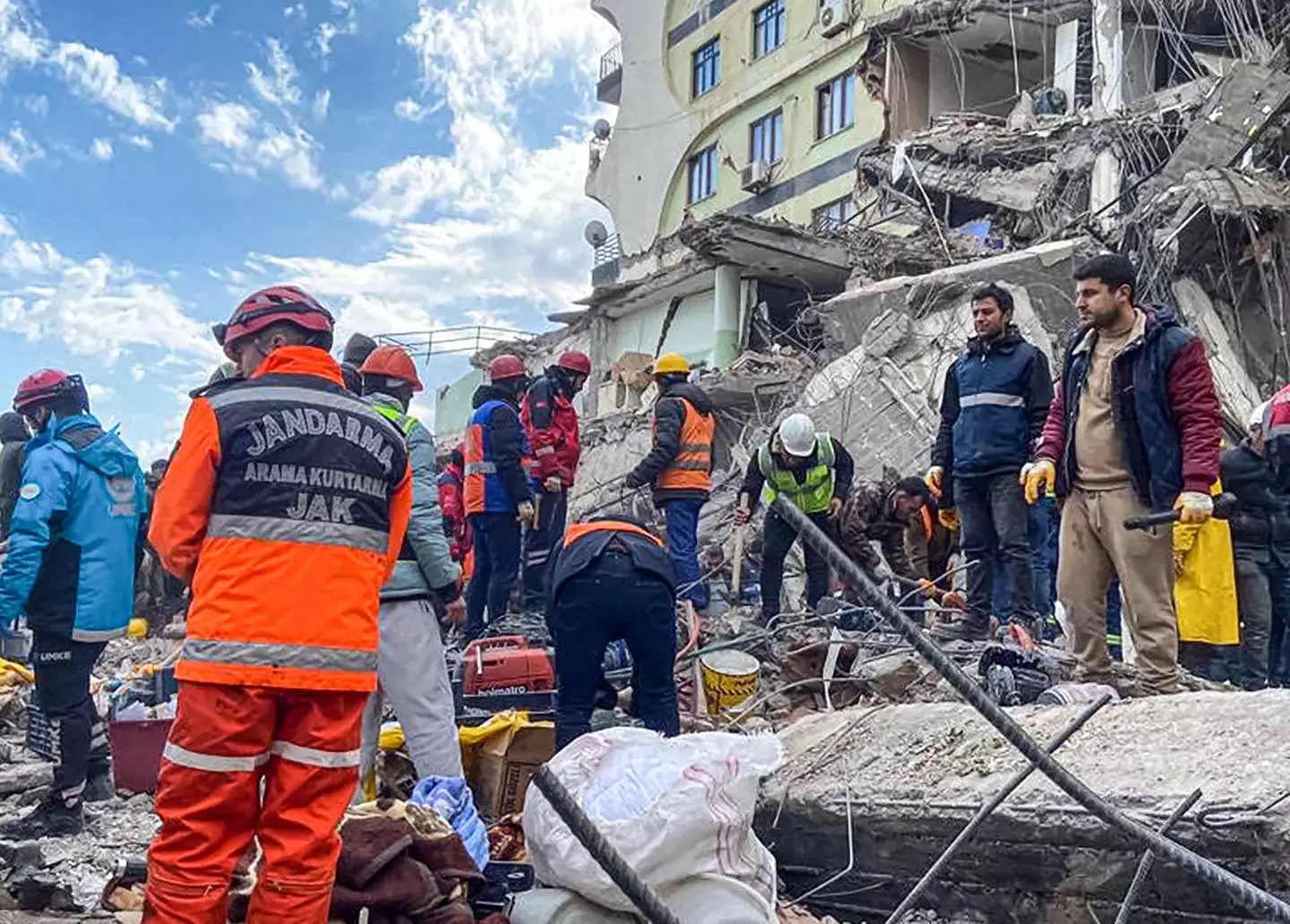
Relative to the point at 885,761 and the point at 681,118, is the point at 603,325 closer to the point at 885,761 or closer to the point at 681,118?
the point at 681,118

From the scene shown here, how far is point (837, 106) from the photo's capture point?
82.0 feet

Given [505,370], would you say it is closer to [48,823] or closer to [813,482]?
[813,482]

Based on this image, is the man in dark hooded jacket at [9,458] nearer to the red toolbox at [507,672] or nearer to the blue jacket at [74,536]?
the blue jacket at [74,536]

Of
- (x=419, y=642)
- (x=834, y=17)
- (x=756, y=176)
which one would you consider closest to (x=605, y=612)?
(x=419, y=642)

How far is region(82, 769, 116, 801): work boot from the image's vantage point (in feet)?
16.8

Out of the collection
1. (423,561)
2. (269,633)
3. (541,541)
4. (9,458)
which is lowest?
(269,633)

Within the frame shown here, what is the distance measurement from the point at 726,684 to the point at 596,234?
93.0 ft

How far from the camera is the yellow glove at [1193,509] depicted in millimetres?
4113

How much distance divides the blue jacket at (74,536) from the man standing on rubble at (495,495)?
256 centimetres

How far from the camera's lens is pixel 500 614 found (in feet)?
23.7

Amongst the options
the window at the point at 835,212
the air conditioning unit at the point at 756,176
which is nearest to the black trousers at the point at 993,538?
the window at the point at 835,212

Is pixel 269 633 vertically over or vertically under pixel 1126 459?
under

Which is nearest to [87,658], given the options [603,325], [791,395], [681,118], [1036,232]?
[791,395]

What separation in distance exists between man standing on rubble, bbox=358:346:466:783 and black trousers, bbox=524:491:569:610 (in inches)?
116
